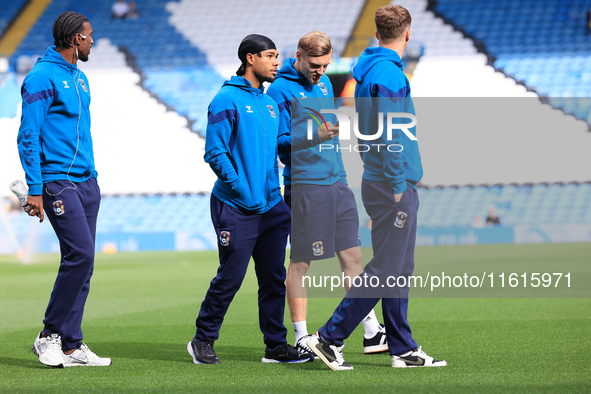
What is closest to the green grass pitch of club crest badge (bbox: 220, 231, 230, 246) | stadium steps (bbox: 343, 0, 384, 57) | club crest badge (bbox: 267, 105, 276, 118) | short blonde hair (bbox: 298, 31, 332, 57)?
club crest badge (bbox: 220, 231, 230, 246)

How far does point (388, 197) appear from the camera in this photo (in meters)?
3.12

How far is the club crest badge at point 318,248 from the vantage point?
361 cm

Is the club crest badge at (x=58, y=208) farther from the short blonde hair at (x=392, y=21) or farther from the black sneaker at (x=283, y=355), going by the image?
the short blonde hair at (x=392, y=21)

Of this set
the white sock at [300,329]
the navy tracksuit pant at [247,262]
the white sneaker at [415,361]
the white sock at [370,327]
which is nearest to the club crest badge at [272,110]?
the navy tracksuit pant at [247,262]

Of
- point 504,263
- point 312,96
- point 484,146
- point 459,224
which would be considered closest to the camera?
point 312,96

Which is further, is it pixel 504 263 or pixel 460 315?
pixel 504 263

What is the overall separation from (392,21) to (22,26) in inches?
779

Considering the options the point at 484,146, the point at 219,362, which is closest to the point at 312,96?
the point at 219,362

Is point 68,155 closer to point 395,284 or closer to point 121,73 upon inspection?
point 395,284

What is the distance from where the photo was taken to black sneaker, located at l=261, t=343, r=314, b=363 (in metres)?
3.51

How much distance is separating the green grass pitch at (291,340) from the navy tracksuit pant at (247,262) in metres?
0.22

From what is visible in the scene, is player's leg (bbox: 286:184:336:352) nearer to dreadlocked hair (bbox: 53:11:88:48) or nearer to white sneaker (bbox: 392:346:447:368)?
white sneaker (bbox: 392:346:447:368)

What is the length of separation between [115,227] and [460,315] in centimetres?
Result: 1382

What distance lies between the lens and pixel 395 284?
10.2ft
